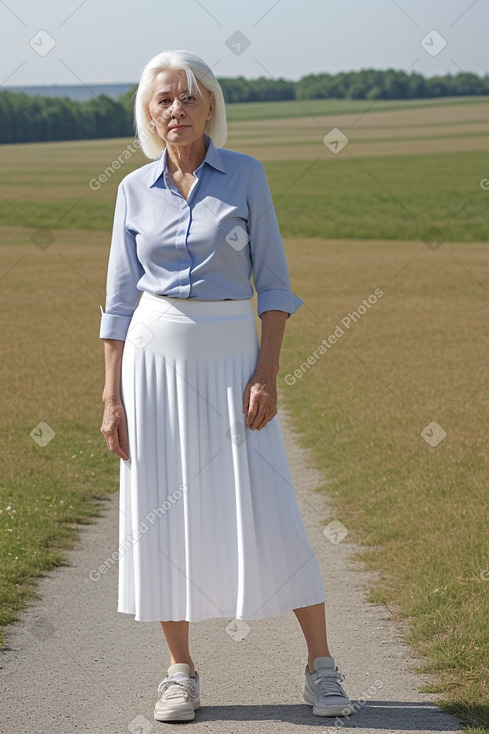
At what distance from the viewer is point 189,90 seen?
3.81m

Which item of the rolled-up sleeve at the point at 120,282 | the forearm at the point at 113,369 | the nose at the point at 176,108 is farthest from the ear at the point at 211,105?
the forearm at the point at 113,369

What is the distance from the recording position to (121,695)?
433 centimetres

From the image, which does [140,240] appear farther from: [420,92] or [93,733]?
[420,92]

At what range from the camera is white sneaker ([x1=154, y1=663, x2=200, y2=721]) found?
404 centimetres

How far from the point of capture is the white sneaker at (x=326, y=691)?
403 cm

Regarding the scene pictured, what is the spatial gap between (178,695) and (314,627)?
57 cm

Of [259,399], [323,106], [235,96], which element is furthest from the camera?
[235,96]

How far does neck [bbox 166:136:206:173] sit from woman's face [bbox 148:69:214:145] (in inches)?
2.1

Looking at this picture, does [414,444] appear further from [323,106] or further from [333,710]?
[323,106]

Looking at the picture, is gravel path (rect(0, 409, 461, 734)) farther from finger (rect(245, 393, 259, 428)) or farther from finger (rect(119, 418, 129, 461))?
finger (rect(245, 393, 259, 428))

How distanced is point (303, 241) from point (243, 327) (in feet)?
108

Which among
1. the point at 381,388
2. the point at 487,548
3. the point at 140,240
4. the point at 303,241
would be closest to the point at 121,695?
the point at 140,240

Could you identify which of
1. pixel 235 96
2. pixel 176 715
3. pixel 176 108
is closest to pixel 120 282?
pixel 176 108

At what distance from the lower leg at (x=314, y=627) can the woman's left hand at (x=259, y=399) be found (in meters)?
0.73
